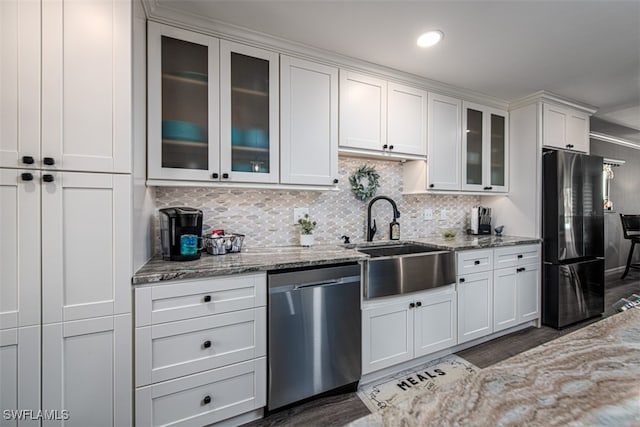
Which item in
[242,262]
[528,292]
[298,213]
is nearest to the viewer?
[242,262]

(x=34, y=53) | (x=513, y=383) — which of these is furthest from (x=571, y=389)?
(x=34, y=53)

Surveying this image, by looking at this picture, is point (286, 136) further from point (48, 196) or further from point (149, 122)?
point (48, 196)

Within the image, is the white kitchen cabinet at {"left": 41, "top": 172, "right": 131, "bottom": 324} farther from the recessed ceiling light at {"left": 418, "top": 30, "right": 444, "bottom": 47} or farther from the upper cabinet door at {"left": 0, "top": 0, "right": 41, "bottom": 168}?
the recessed ceiling light at {"left": 418, "top": 30, "right": 444, "bottom": 47}

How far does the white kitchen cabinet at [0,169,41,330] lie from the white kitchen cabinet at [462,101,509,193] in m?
3.19

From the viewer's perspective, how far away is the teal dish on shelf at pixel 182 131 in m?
1.66

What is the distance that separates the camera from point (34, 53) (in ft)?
3.79

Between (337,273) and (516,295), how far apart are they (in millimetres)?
2156

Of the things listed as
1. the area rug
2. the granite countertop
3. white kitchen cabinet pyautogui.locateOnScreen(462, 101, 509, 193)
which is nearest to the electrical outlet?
the granite countertop

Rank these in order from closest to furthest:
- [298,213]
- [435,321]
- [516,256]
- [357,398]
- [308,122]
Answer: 1. [357,398]
2. [308,122]
3. [435,321]
4. [298,213]
5. [516,256]

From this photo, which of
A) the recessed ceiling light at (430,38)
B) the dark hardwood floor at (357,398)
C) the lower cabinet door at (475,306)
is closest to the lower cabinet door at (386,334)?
the dark hardwood floor at (357,398)

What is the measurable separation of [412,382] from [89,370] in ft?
6.50

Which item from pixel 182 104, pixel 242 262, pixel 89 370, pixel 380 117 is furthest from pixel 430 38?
pixel 89 370

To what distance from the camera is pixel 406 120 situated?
2473 mm

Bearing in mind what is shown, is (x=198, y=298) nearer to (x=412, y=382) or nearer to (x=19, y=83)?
(x=19, y=83)
